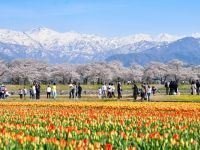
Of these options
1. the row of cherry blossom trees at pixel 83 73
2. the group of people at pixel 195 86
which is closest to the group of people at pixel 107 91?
the group of people at pixel 195 86

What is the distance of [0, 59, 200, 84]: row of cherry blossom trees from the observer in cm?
14750

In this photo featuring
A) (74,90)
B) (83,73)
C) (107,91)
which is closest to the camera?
(74,90)

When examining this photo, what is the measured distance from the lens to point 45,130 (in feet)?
49.5

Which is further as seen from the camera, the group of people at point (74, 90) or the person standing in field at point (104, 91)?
the person standing in field at point (104, 91)

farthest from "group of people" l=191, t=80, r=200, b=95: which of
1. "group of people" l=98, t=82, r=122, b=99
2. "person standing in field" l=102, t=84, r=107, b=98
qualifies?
"person standing in field" l=102, t=84, r=107, b=98

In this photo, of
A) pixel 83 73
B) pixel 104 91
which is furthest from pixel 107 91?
pixel 83 73

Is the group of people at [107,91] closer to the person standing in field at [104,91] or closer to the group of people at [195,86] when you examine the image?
the person standing in field at [104,91]

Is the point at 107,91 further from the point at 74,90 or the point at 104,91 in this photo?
the point at 74,90

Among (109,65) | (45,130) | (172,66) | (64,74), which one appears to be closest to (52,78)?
(64,74)

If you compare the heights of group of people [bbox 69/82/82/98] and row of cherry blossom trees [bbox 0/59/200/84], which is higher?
row of cherry blossom trees [bbox 0/59/200/84]

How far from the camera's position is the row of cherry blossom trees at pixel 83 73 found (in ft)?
484

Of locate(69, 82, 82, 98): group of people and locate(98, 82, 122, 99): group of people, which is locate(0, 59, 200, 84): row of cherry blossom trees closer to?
locate(98, 82, 122, 99): group of people

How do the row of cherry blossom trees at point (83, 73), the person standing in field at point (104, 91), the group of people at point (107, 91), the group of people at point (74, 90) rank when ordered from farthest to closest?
1. the row of cherry blossom trees at point (83, 73)
2. the person standing in field at point (104, 91)
3. the group of people at point (107, 91)
4. the group of people at point (74, 90)

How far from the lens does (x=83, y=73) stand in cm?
16038
